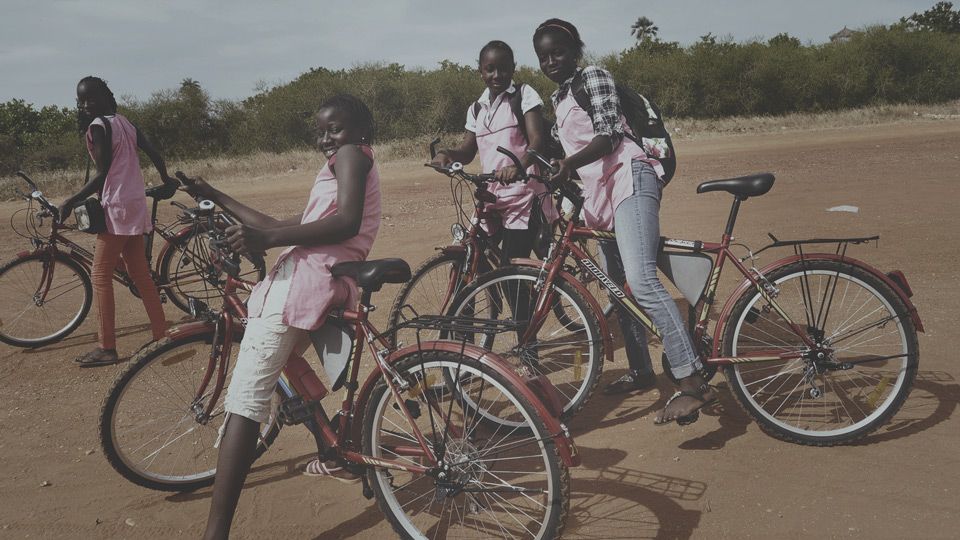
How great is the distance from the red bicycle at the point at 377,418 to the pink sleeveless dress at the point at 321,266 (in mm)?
90

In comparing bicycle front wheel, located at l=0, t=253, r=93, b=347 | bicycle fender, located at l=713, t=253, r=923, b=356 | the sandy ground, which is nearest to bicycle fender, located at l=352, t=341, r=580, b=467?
the sandy ground

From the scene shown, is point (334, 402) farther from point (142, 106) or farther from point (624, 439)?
point (142, 106)

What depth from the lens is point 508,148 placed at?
4.54 meters

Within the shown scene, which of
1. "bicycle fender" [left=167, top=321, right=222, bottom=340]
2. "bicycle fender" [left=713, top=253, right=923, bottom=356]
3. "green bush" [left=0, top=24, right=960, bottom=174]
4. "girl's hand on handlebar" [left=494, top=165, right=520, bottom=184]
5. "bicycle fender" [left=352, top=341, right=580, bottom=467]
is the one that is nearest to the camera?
"bicycle fender" [left=352, top=341, right=580, bottom=467]

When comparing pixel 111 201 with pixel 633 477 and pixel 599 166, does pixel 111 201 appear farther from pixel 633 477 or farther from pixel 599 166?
pixel 633 477

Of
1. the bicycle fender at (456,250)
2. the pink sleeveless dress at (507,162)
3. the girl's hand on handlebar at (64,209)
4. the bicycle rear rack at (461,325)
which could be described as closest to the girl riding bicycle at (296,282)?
the bicycle rear rack at (461,325)

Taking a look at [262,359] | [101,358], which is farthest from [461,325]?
[101,358]

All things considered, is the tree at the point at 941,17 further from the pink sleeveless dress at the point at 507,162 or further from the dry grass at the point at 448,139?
the pink sleeveless dress at the point at 507,162

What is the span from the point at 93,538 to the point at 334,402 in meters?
1.60

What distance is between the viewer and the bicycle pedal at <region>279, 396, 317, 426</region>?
2977 mm

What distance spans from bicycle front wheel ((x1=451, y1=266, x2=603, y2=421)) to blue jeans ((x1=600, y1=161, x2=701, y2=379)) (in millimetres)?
330

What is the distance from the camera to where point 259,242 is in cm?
265

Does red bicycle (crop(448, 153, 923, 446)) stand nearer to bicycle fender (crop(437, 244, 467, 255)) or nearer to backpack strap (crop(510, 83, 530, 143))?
bicycle fender (crop(437, 244, 467, 255))

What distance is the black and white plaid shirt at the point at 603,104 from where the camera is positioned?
3.71 m
